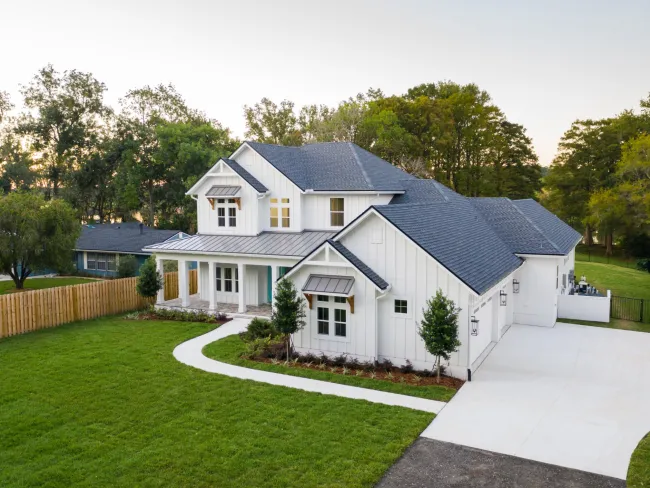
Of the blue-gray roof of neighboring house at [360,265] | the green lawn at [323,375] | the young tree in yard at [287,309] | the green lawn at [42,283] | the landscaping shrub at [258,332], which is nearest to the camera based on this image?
the green lawn at [323,375]

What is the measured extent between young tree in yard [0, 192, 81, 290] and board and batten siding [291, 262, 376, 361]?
57.9ft

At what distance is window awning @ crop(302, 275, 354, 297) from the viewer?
14898mm

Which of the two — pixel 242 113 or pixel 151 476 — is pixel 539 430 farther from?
pixel 242 113

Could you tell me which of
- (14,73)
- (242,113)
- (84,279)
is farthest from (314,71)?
(14,73)

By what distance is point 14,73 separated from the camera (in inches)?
1834

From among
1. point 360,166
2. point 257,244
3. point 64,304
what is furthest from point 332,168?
point 64,304

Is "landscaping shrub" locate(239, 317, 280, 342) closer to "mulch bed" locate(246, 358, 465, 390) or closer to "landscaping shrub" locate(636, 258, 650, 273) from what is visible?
"mulch bed" locate(246, 358, 465, 390)

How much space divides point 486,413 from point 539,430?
1283mm

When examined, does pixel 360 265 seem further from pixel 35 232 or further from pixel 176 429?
pixel 35 232

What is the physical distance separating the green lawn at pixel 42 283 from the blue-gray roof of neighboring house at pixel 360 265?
23957 mm

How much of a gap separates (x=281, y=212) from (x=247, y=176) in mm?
2460

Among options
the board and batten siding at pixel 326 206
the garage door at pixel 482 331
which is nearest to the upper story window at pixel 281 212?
the board and batten siding at pixel 326 206

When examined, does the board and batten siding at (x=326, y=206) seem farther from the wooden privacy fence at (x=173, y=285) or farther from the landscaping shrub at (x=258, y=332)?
the wooden privacy fence at (x=173, y=285)

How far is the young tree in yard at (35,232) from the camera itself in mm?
25656
